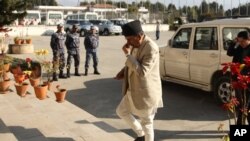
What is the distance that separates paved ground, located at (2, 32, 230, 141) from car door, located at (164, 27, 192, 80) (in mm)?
550

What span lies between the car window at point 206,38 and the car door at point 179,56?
0.27 m

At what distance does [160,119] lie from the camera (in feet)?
23.6

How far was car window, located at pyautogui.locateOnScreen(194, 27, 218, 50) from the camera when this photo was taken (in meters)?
8.18

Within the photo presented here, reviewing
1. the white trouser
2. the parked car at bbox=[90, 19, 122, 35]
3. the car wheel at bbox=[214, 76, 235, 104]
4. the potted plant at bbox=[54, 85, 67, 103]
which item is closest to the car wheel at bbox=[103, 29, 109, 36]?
the parked car at bbox=[90, 19, 122, 35]

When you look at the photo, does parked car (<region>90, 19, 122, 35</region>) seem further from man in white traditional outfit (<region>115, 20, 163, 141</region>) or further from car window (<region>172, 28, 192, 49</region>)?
man in white traditional outfit (<region>115, 20, 163, 141</region>)

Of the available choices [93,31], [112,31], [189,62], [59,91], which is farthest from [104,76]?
[112,31]

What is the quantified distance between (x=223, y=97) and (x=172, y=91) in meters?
1.93

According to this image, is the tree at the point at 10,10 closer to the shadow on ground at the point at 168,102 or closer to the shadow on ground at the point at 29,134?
the shadow on ground at the point at 168,102

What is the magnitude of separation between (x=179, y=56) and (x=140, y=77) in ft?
15.4

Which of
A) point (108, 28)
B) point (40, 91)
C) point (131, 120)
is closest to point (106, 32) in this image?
point (108, 28)

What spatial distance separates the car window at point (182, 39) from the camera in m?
8.92

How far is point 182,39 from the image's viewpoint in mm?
9148

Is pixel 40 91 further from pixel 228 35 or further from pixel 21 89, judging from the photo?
pixel 228 35

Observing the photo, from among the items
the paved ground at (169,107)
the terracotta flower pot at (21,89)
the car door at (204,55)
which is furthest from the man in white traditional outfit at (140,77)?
the car door at (204,55)
